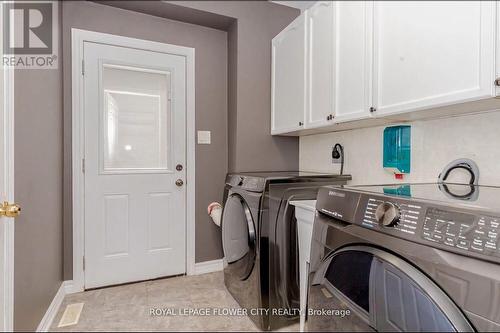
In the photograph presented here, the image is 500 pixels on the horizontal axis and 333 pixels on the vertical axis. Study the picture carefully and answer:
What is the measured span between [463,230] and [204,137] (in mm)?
2128

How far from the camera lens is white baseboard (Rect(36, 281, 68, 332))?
5.16 ft

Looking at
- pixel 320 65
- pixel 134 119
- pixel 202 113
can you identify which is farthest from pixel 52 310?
pixel 320 65

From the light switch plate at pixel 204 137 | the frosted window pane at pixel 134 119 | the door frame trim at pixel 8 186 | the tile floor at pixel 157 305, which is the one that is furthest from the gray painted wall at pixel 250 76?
the door frame trim at pixel 8 186

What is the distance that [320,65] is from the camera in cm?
175

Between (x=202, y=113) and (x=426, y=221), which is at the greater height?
(x=202, y=113)

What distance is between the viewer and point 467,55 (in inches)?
39.4

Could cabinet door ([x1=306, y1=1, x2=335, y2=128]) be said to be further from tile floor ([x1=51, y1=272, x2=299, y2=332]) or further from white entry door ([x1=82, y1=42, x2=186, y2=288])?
tile floor ([x1=51, y1=272, x2=299, y2=332])

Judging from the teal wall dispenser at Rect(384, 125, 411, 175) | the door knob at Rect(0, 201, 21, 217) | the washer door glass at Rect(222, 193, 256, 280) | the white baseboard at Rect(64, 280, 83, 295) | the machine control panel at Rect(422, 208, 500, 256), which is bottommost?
the white baseboard at Rect(64, 280, 83, 295)

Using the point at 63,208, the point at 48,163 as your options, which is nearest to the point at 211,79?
the point at 48,163

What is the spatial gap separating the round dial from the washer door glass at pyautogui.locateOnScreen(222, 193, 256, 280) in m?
1.00

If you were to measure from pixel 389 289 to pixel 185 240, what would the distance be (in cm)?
202

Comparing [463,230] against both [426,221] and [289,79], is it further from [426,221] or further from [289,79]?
[289,79]

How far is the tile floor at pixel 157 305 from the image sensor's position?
166 centimetres

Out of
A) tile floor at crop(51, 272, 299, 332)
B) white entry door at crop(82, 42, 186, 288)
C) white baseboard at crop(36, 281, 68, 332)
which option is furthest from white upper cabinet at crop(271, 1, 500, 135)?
white baseboard at crop(36, 281, 68, 332)
